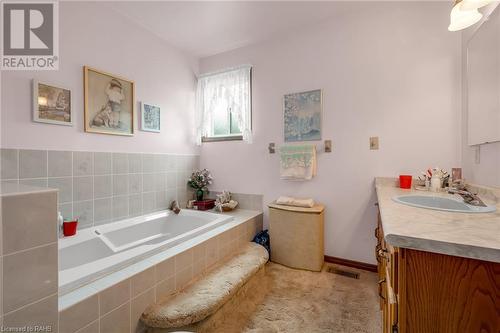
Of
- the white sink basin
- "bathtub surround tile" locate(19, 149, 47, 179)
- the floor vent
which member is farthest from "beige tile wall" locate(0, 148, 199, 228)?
the white sink basin

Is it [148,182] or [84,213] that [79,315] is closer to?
[84,213]

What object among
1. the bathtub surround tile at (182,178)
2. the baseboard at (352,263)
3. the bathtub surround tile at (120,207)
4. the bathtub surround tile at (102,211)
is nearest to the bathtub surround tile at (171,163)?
the bathtub surround tile at (182,178)

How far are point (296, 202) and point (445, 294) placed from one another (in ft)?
5.40

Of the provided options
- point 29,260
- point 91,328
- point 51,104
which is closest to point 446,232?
point 29,260

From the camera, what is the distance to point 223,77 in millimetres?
2822

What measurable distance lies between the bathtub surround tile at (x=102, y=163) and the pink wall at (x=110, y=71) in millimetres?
67

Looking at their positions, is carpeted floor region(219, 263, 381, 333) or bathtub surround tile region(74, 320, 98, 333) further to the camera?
carpeted floor region(219, 263, 381, 333)

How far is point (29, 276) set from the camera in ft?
2.44

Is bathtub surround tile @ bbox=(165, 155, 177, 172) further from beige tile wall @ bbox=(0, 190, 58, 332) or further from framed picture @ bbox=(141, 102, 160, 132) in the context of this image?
beige tile wall @ bbox=(0, 190, 58, 332)

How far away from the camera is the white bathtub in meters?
1.14

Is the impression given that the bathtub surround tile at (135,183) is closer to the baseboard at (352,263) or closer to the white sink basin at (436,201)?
the baseboard at (352,263)

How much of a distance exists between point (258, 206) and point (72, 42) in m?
2.41

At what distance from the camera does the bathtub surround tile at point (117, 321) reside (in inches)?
40.5

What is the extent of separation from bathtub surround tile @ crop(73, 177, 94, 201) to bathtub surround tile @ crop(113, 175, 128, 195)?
0.67 feet
